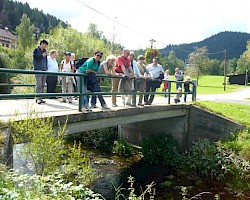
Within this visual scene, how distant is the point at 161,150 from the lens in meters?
10.1

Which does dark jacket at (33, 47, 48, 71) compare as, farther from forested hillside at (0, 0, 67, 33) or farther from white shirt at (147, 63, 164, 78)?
forested hillside at (0, 0, 67, 33)

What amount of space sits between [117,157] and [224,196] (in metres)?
4.35

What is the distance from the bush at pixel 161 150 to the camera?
32.6ft

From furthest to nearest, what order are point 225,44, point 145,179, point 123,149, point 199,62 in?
point 225,44
point 199,62
point 123,149
point 145,179

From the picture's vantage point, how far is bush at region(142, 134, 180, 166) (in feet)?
32.6

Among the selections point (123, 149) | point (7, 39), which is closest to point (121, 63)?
point (123, 149)

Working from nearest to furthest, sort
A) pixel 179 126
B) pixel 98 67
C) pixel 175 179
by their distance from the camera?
1. pixel 98 67
2. pixel 175 179
3. pixel 179 126

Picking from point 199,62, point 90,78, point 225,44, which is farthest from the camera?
point 225,44

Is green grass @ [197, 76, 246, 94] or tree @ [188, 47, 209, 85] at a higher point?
tree @ [188, 47, 209, 85]

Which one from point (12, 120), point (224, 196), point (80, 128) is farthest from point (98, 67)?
point (224, 196)

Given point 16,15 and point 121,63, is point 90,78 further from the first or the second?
point 16,15

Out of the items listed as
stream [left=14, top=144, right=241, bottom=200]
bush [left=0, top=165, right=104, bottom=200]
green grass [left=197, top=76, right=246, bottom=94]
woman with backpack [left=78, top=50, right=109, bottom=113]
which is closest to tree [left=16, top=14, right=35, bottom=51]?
green grass [left=197, top=76, right=246, bottom=94]

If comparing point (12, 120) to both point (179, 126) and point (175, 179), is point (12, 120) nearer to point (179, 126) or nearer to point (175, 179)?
point (175, 179)

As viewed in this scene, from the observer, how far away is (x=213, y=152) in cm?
903
